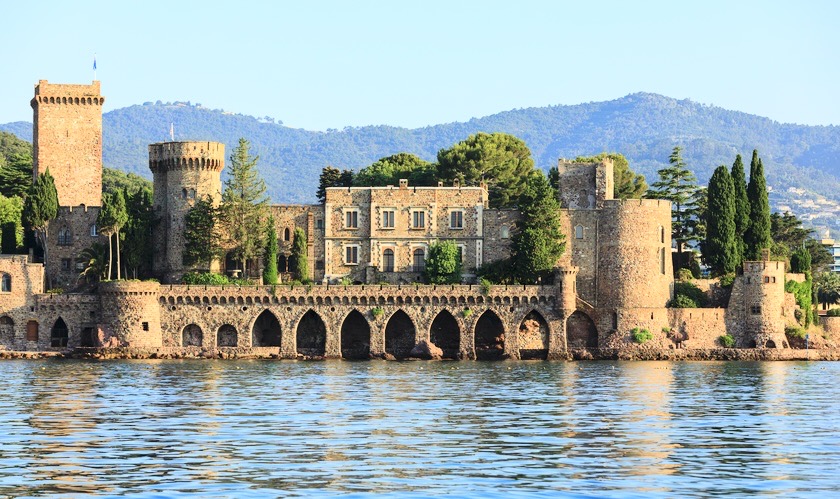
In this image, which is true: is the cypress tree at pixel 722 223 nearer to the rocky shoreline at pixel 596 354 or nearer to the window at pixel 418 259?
the rocky shoreline at pixel 596 354

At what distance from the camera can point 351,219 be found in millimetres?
105375

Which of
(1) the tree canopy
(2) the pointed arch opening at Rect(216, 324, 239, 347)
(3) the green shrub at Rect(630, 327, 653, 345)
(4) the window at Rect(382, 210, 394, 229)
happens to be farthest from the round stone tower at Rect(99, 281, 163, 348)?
(1) the tree canopy

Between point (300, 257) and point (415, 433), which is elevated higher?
point (300, 257)

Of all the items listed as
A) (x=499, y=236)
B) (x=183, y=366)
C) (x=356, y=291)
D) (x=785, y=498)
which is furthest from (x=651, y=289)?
(x=785, y=498)

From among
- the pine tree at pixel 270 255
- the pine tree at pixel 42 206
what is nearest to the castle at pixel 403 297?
the pine tree at pixel 42 206

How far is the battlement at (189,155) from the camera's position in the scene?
10319 cm

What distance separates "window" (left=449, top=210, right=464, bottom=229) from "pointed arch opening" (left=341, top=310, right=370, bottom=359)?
8.10m

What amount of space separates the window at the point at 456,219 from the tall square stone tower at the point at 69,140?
22643mm

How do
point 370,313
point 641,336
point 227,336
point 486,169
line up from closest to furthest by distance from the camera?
point 641,336
point 370,313
point 227,336
point 486,169

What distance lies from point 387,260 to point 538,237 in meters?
10.6

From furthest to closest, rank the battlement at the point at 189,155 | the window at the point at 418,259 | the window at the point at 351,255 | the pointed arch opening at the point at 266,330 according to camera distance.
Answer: the window at the point at 351,255 < the window at the point at 418,259 < the battlement at the point at 189,155 < the pointed arch opening at the point at 266,330

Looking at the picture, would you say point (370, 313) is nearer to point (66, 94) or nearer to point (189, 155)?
point (189, 155)

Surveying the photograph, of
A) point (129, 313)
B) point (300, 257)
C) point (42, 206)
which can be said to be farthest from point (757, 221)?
point (42, 206)

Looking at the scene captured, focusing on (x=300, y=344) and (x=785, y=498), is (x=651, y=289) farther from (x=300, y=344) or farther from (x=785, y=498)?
(x=785, y=498)
